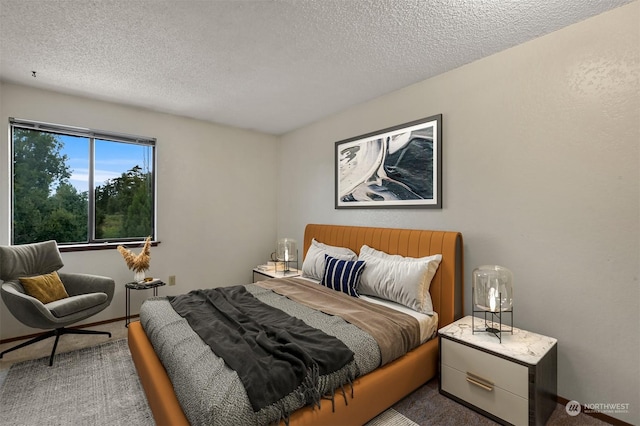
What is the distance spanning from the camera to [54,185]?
10.9ft

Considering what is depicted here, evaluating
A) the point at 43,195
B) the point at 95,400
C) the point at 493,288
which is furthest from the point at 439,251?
the point at 43,195

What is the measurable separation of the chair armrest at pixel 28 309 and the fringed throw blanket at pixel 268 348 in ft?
3.59

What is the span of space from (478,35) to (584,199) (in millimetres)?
1345

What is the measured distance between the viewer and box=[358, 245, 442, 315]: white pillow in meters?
2.45

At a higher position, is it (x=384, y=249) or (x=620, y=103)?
(x=620, y=103)

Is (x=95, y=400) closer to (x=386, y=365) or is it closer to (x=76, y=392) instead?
(x=76, y=392)

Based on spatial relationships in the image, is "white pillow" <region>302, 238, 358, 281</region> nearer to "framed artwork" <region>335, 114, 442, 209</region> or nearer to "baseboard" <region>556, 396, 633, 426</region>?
"framed artwork" <region>335, 114, 442, 209</region>

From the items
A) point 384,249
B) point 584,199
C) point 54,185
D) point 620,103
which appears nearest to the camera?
point 620,103

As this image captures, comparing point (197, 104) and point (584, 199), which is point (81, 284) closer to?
point (197, 104)

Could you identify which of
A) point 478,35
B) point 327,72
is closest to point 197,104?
point 327,72

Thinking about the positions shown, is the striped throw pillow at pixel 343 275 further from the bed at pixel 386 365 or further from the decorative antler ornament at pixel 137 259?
the decorative antler ornament at pixel 137 259

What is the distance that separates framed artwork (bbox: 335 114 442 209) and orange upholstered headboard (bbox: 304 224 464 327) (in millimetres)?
311

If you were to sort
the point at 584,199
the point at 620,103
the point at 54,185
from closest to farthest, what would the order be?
1. the point at 620,103
2. the point at 584,199
3. the point at 54,185

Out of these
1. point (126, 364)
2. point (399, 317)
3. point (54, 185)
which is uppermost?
point (54, 185)
